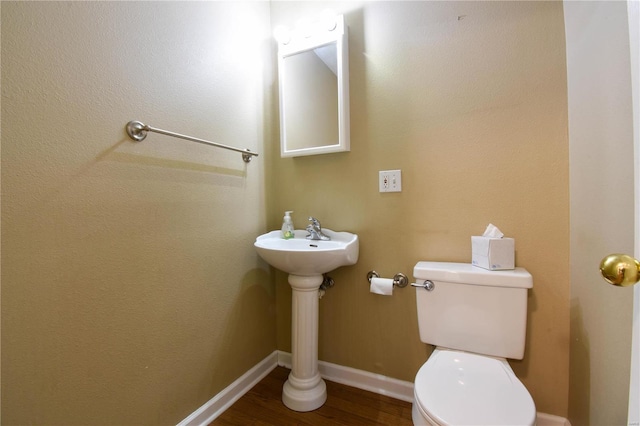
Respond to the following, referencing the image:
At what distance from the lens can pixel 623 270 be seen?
0.42 m

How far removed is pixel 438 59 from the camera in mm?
1271

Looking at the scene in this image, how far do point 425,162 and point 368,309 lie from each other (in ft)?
→ 2.65

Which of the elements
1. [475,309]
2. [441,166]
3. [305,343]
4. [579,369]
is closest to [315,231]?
[305,343]

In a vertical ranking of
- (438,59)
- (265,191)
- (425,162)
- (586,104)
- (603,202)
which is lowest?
(603,202)

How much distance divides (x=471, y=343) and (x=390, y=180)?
78cm

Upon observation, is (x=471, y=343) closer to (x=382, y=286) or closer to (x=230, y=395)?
(x=382, y=286)

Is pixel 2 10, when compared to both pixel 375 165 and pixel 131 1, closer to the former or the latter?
pixel 131 1

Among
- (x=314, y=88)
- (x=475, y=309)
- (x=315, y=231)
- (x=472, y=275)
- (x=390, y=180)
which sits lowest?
(x=475, y=309)

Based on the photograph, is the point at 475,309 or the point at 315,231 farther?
the point at 315,231

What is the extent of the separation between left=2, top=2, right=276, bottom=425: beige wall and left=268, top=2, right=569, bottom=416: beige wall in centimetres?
50

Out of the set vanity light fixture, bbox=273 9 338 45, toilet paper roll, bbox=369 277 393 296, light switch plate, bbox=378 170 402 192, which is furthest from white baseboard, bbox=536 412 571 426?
vanity light fixture, bbox=273 9 338 45

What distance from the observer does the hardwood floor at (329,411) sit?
1244 mm

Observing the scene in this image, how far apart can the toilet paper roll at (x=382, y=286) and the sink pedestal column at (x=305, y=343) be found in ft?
0.87

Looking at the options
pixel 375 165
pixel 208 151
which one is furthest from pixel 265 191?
pixel 375 165
